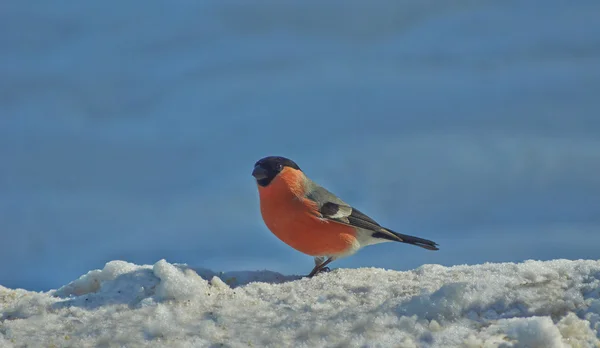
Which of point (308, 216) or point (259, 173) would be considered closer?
point (308, 216)

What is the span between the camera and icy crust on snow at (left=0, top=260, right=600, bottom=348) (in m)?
5.05

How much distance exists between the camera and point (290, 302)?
5770mm

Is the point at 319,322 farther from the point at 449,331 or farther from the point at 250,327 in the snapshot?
the point at 449,331

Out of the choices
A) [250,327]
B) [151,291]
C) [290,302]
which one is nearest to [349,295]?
[290,302]

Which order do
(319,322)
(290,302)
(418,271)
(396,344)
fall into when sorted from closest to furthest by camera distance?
(396,344)
(319,322)
(290,302)
(418,271)

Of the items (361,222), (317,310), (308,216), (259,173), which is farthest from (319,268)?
(317,310)

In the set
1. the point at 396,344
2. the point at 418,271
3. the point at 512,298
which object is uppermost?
the point at 418,271

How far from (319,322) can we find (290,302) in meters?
0.49

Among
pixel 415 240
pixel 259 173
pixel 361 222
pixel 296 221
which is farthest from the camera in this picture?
pixel 415 240

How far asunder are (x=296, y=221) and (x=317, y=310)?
1666 millimetres

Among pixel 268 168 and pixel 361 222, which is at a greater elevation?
pixel 268 168

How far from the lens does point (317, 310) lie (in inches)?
219

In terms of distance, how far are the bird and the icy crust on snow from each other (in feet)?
2.41

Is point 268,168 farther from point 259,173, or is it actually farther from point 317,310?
point 317,310
